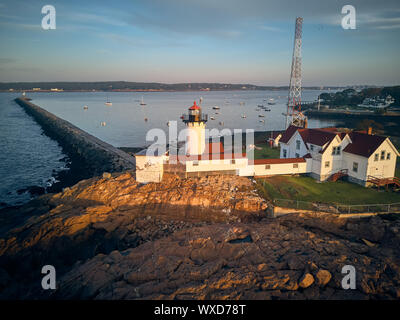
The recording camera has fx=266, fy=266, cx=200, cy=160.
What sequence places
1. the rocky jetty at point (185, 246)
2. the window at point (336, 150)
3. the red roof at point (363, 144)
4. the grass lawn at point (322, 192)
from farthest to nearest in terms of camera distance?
the window at point (336, 150) < the red roof at point (363, 144) < the grass lawn at point (322, 192) < the rocky jetty at point (185, 246)

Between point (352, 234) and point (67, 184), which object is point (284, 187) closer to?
point (352, 234)

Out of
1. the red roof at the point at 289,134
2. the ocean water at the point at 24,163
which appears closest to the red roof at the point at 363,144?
the red roof at the point at 289,134

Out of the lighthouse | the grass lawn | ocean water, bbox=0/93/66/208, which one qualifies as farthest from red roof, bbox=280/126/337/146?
ocean water, bbox=0/93/66/208

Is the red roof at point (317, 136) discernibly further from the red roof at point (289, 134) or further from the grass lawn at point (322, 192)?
the grass lawn at point (322, 192)

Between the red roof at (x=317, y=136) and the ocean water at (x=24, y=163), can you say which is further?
the ocean water at (x=24, y=163)

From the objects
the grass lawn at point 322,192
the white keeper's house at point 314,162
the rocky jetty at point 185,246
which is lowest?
the rocky jetty at point 185,246

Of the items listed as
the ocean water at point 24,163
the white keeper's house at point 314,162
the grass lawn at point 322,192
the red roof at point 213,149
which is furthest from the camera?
the ocean water at point 24,163

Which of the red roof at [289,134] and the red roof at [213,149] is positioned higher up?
the red roof at [289,134]
